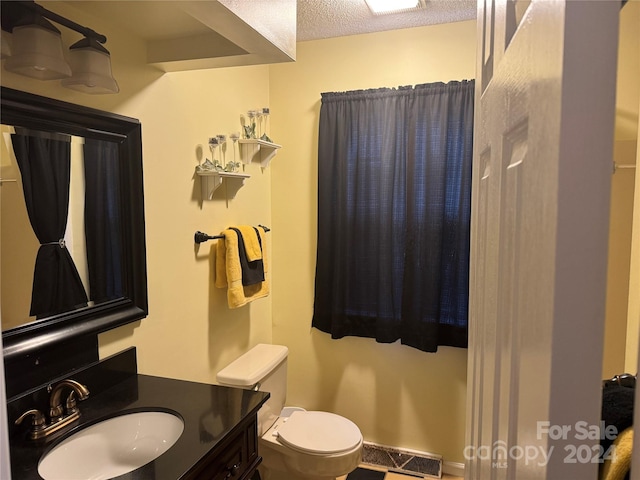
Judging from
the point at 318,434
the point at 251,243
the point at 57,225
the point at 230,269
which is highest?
the point at 57,225

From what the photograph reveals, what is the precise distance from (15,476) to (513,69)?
4.52 feet

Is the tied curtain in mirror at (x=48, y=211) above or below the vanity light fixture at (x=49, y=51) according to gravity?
below

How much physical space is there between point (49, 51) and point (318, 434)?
6.47ft

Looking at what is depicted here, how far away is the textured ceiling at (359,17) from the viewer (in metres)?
2.20

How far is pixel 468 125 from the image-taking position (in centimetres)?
236

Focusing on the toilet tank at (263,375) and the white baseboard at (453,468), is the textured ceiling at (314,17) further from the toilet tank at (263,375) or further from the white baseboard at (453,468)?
the white baseboard at (453,468)

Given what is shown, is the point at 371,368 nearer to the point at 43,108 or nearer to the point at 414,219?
the point at 414,219

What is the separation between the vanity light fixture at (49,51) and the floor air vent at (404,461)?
8.14 ft

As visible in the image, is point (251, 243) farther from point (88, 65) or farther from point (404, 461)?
point (404, 461)

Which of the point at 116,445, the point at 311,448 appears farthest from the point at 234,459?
the point at 311,448

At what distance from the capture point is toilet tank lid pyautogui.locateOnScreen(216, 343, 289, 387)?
209 centimetres

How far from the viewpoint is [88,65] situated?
1293 millimetres

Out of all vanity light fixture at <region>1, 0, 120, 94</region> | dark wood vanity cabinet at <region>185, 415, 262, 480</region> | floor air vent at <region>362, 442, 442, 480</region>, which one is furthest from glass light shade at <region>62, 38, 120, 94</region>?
floor air vent at <region>362, 442, 442, 480</region>

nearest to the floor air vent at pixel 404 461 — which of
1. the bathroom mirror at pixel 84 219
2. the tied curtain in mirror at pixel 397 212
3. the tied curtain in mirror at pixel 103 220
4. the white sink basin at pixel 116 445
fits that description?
the tied curtain in mirror at pixel 397 212
